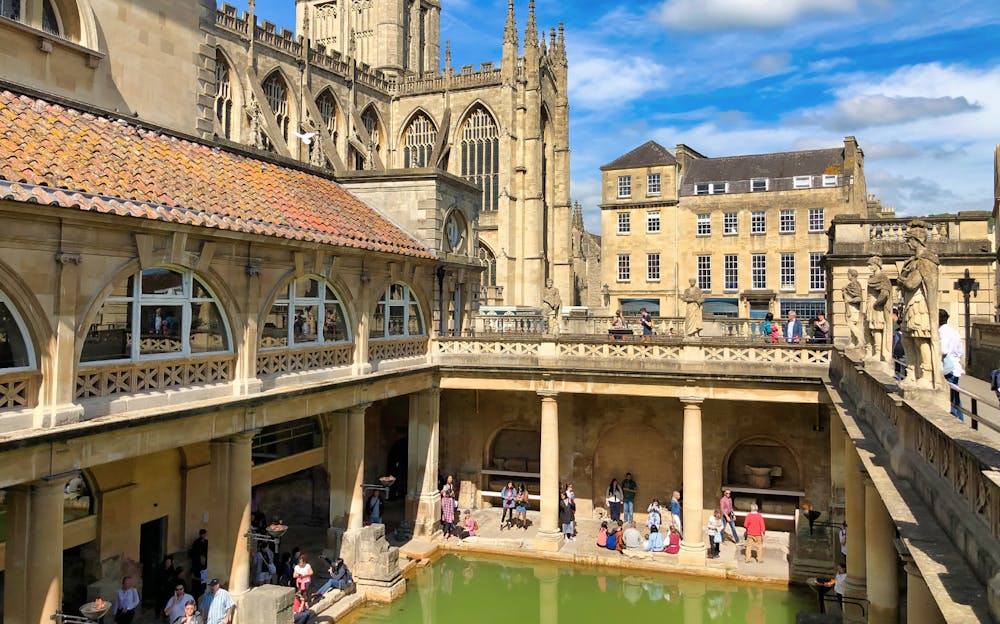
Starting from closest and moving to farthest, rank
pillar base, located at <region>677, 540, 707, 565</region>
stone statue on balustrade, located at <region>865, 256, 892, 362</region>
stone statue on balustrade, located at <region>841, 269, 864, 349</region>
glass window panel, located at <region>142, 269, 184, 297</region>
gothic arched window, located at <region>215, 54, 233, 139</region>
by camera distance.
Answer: stone statue on balustrade, located at <region>865, 256, 892, 362</region>, glass window panel, located at <region>142, 269, 184, 297</region>, stone statue on balustrade, located at <region>841, 269, 864, 349</region>, pillar base, located at <region>677, 540, 707, 565</region>, gothic arched window, located at <region>215, 54, 233, 139</region>

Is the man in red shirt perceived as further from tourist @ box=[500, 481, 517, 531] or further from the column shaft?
tourist @ box=[500, 481, 517, 531]

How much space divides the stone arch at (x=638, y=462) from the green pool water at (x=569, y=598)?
17.0ft

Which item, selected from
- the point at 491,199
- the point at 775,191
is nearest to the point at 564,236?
the point at 491,199

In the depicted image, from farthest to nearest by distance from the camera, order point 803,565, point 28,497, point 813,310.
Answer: point 813,310
point 803,565
point 28,497

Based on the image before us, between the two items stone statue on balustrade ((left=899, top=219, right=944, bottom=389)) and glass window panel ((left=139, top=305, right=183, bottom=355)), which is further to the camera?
glass window panel ((left=139, top=305, right=183, bottom=355))

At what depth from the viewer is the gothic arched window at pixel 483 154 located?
Result: 2056 inches

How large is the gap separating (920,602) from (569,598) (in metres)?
13.3

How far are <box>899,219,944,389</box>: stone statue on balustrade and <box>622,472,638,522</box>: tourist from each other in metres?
16.4

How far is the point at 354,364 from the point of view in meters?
19.5

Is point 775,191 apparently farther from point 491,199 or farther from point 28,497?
point 28,497

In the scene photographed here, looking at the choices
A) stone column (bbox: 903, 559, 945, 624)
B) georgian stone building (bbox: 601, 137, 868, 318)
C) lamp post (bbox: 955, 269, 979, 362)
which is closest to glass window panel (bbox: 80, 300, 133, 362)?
stone column (bbox: 903, 559, 945, 624)

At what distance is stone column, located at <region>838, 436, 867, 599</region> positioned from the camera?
48.2ft

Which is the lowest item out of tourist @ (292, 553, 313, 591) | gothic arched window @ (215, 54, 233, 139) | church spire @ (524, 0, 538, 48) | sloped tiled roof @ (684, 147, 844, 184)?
tourist @ (292, 553, 313, 591)

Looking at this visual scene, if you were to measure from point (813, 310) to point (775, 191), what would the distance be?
802 cm
